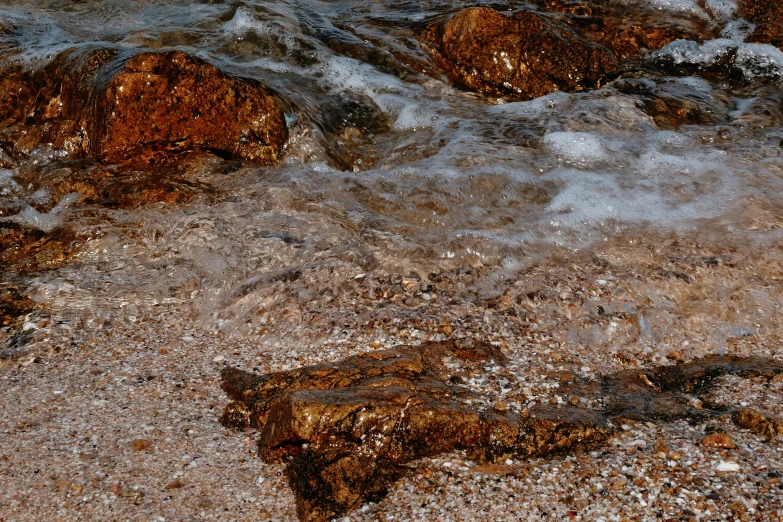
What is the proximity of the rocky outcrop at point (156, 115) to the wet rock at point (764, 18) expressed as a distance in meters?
5.21

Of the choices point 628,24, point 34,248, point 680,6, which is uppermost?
point 680,6

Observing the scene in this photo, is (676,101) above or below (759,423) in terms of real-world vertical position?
above

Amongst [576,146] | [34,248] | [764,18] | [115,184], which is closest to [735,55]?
[764,18]

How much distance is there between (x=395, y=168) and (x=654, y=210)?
179 centimetres

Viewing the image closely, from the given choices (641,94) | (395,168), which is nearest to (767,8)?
(641,94)

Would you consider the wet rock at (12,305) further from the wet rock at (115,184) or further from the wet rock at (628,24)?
the wet rock at (628,24)

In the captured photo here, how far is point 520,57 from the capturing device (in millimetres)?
6684

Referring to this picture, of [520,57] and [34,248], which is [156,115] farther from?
[520,57]

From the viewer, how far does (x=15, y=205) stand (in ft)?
16.1

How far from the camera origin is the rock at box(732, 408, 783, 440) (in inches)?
113

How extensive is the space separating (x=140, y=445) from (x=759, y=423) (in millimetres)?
2471

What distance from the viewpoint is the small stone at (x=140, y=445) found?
9.49ft

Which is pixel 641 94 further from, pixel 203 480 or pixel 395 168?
pixel 203 480

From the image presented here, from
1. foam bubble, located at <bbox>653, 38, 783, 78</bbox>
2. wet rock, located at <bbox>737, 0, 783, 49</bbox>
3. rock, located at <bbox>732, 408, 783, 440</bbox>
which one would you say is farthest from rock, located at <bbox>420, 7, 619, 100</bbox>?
rock, located at <bbox>732, 408, 783, 440</bbox>
